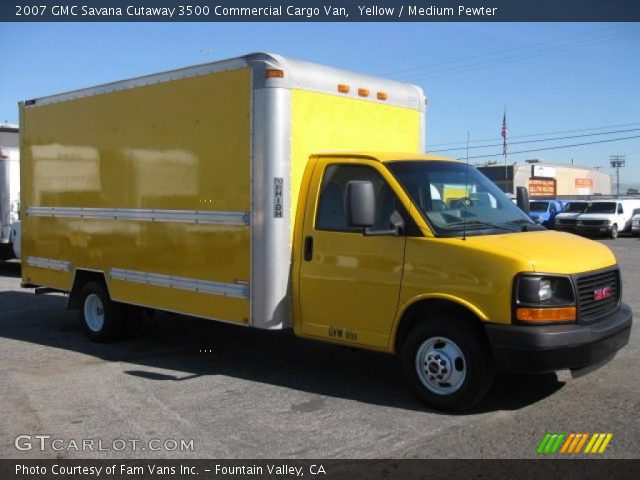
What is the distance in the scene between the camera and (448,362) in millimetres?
5680

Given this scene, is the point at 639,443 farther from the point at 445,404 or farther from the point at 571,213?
the point at 571,213

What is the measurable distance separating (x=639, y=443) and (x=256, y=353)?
4.34 metres

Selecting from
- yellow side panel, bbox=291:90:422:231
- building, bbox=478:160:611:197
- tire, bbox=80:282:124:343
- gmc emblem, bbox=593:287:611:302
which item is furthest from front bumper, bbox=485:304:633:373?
building, bbox=478:160:611:197

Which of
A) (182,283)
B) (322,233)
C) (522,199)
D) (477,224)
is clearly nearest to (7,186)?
(182,283)

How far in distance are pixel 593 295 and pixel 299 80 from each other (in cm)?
322

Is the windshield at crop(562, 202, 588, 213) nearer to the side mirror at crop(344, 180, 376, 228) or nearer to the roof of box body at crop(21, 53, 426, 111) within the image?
the roof of box body at crop(21, 53, 426, 111)

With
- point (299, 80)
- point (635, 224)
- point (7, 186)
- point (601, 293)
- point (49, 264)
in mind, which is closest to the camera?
point (601, 293)

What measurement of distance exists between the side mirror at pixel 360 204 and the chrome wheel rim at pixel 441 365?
3.68 feet

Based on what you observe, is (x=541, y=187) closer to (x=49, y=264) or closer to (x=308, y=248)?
(x=49, y=264)

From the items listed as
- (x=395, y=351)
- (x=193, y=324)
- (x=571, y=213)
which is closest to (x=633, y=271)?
(x=193, y=324)

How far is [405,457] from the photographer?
15.7 feet

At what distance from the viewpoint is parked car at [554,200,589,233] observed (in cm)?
3422

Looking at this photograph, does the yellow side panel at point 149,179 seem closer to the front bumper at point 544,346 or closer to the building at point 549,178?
the front bumper at point 544,346

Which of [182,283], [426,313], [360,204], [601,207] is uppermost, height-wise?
[601,207]
